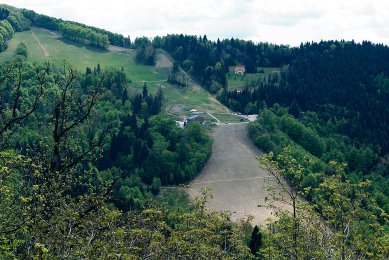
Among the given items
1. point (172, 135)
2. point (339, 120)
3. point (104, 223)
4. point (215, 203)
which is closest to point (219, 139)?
point (172, 135)

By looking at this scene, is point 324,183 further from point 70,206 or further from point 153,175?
point 153,175

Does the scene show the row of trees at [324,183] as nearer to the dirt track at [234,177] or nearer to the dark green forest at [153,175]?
the dark green forest at [153,175]

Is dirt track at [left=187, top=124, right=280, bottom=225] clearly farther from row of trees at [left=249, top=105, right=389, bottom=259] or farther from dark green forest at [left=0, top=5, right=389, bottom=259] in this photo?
row of trees at [left=249, top=105, right=389, bottom=259]

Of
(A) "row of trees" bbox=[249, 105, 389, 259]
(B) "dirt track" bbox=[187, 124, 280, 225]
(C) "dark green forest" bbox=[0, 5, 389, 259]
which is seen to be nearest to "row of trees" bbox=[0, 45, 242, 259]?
(C) "dark green forest" bbox=[0, 5, 389, 259]

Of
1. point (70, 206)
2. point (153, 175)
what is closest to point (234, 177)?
point (153, 175)

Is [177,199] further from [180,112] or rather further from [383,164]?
[383,164]
